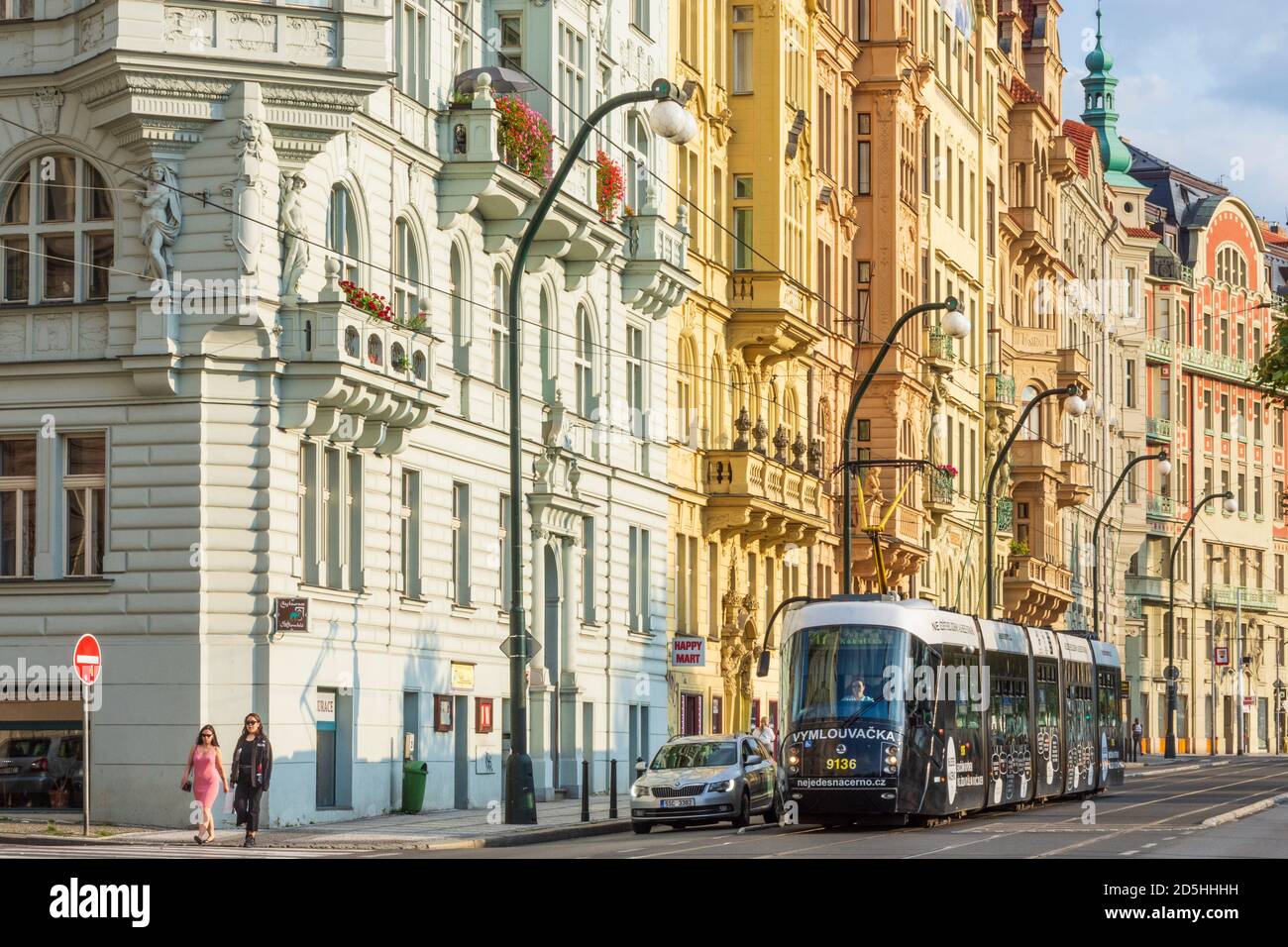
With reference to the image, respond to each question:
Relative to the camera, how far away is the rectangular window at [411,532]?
41.0 m

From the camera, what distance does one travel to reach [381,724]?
39.2 meters

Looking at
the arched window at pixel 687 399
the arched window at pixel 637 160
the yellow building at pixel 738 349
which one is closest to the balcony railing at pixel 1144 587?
the yellow building at pixel 738 349

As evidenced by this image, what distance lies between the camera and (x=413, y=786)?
128 feet

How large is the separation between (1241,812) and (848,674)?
9.50 metres

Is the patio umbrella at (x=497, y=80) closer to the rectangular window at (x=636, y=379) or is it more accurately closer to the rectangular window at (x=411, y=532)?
the rectangular window at (x=411, y=532)

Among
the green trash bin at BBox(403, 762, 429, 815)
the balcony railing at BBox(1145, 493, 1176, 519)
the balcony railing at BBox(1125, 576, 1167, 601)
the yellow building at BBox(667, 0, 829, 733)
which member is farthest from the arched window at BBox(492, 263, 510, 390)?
the balcony railing at BBox(1145, 493, 1176, 519)

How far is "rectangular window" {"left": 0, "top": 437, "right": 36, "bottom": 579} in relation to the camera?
1427 inches

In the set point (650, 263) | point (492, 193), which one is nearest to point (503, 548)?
point (492, 193)

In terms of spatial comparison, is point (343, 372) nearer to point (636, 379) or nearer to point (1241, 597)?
point (636, 379)

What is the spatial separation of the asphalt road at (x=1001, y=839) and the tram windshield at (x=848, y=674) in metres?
1.72

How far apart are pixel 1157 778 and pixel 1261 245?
7373cm
